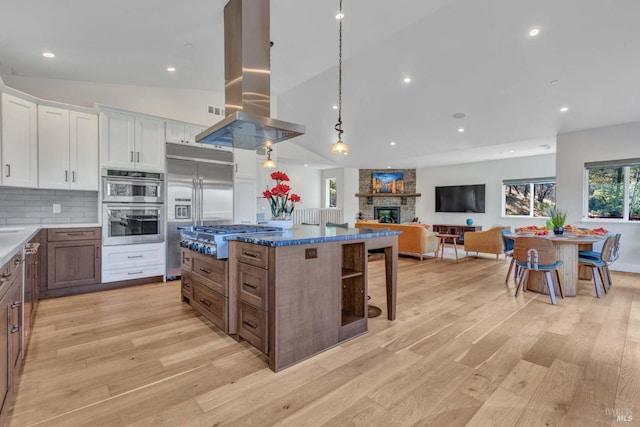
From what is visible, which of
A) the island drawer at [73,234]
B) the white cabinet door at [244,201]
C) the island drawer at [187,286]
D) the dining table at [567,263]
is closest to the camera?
the island drawer at [187,286]

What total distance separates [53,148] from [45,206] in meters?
0.80

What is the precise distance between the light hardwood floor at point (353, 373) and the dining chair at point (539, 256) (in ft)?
1.61

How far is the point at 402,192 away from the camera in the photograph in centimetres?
1110

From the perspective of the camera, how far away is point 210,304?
8.98 feet

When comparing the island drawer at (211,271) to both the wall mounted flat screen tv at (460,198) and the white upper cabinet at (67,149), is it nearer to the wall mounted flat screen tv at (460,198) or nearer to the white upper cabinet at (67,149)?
the white upper cabinet at (67,149)

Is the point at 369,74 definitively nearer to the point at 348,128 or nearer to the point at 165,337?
the point at 348,128

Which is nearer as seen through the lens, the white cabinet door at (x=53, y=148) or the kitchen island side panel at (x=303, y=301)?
the kitchen island side panel at (x=303, y=301)

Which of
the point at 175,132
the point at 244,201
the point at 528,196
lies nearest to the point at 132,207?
the point at 175,132

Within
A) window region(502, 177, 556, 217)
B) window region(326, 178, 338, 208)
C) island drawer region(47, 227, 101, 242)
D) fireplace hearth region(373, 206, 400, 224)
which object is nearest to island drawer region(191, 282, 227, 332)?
island drawer region(47, 227, 101, 242)

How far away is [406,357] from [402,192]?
9372 millimetres

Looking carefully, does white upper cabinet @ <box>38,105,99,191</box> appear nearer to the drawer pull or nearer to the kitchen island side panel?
the drawer pull

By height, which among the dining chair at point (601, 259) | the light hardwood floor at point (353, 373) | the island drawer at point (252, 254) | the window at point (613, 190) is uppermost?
the window at point (613, 190)

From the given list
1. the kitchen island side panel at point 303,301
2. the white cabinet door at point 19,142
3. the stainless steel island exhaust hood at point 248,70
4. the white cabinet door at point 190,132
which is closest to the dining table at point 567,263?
the kitchen island side panel at point 303,301

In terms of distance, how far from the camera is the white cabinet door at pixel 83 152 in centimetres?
386
